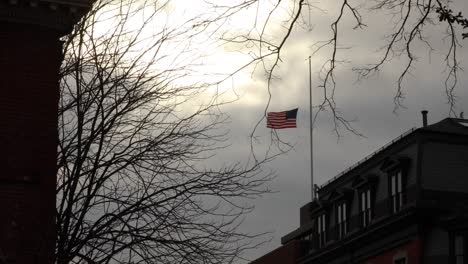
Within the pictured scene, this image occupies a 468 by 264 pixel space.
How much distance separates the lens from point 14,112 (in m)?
20.5

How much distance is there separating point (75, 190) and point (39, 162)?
7.24 feet

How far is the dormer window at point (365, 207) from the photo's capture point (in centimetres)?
5041

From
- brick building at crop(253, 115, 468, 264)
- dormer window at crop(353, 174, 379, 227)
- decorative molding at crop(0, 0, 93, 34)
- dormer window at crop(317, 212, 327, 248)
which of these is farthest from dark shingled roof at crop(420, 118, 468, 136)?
decorative molding at crop(0, 0, 93, 34)

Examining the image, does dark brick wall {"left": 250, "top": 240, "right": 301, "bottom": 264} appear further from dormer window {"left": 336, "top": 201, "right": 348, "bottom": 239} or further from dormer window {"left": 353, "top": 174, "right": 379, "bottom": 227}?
dormer window {"left": 353, "top": 174, "right": 379, "bottom": 227}

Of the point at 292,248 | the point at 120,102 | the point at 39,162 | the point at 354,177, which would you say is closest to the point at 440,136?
the point at 354,177

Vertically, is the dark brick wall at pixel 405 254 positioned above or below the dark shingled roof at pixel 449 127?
below

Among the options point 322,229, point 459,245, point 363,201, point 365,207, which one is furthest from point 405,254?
point 322,229

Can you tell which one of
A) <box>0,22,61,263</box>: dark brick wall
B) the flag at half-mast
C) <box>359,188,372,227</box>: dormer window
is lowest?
<box>0,22,61,263</box>: dark brick wall

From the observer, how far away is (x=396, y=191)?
4738 cm

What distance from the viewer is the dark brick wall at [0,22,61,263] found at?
19859 millimetres

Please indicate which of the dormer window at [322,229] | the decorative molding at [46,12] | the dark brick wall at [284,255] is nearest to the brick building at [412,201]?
the dormer window at [322,229]

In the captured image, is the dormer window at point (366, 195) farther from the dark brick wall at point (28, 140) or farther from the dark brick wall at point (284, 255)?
the dark brick wall at point (28, 140)

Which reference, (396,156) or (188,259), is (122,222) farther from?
(396,156)

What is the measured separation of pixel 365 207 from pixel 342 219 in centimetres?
405
